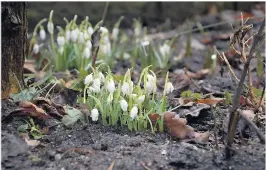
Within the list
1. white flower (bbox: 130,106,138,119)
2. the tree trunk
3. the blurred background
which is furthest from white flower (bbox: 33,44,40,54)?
white flower (bbox: 130,106,138,119)

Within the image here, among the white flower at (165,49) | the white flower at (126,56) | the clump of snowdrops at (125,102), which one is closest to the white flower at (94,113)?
the clump of snowdrops at (125,102)

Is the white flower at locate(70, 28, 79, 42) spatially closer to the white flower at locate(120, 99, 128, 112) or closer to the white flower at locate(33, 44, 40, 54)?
the white flower at locate(33, 44, 40, 54)

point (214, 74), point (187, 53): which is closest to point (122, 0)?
point (187, 53)

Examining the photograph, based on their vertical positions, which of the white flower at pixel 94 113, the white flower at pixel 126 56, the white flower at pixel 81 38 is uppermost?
the white flower at pixel 81 38

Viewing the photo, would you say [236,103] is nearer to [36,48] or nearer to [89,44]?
[89,44]

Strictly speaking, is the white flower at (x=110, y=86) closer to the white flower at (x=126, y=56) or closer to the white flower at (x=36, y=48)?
the white flower at (x=36, y=48)

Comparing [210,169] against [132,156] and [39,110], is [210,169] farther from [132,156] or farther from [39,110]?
[39,110]
